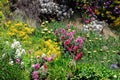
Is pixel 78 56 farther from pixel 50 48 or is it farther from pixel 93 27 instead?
pixel 93 27

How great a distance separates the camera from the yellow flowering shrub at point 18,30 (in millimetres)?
11062

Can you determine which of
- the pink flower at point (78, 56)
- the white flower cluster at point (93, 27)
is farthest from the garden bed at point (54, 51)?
the white flower cluster at point (93, 27)

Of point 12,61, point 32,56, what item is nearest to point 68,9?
point 32,56

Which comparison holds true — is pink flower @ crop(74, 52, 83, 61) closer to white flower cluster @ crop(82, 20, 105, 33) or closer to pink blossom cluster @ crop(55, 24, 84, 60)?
pink blossom cluster @ crop(55, 24, 84, 60)

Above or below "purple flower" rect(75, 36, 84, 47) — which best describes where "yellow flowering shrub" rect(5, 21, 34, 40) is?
above

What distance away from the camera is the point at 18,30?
1134cm

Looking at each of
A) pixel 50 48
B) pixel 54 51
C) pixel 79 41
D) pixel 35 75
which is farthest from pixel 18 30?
pixel 35 75

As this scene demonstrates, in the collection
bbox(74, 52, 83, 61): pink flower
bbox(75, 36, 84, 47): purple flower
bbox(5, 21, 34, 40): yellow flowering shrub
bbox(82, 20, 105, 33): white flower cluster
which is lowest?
bbox(82, 20, 105, 33): white flower cluster

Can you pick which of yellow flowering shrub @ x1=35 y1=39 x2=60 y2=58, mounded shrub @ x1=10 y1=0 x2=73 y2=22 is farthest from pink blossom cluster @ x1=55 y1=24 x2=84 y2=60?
mounded shrub @ x1=10 y1=0 x2=73 y2=22

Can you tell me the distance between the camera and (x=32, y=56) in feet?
30.7

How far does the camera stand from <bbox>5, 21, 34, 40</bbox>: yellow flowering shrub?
11062mm

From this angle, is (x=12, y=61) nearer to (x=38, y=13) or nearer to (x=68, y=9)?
(x=38, y=13)

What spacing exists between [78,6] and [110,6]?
112cm

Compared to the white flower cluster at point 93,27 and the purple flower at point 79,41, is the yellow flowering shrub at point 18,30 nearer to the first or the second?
the purple flower at point 79,41
